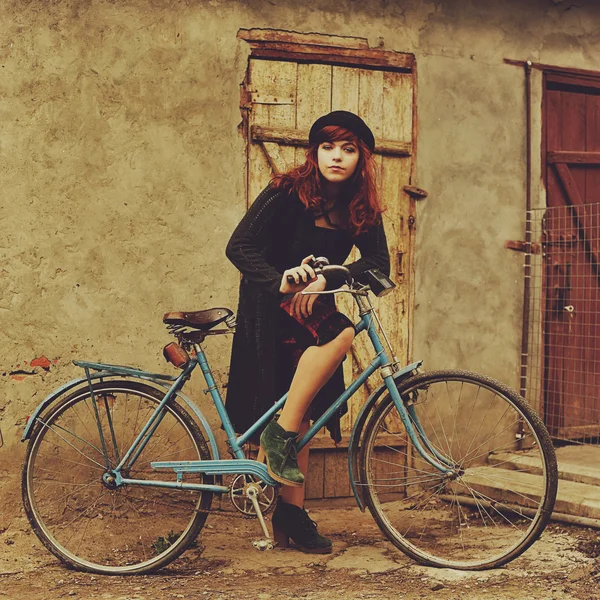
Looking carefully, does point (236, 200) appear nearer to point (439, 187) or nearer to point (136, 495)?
point (439, 187)

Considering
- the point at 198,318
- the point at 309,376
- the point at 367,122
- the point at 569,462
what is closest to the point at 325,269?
the point at 309,376

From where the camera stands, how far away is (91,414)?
15.6 ft

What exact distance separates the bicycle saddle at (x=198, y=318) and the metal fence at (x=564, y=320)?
276cm

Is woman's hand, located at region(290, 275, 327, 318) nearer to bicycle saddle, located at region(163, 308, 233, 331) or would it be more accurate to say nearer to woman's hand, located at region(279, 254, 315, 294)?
woman's hand, located at region(279, 254, 315, 294)

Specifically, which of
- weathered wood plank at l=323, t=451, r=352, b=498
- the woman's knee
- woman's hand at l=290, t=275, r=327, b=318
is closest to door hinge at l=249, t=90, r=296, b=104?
woman's hand at l=290, t=275, r=327, b=318

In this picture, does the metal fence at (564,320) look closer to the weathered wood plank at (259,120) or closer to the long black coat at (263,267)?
the weathered wood plank at (259,120)

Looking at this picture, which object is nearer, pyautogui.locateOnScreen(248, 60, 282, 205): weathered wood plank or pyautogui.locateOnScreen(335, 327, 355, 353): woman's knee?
pyautogui.locateOnScreen(335, 327, 355, 353): woman's knee

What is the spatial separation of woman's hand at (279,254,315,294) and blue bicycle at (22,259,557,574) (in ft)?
0.25

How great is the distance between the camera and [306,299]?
4.23m

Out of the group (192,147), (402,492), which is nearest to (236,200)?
(192,147)

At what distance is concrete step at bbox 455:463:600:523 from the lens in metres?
5.12

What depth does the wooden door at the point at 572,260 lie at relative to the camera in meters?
6.54

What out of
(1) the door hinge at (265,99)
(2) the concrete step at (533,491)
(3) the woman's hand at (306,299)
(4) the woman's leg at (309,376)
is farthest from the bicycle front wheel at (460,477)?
(1) the door hinge at (265,99)

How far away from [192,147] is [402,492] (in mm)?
2344
